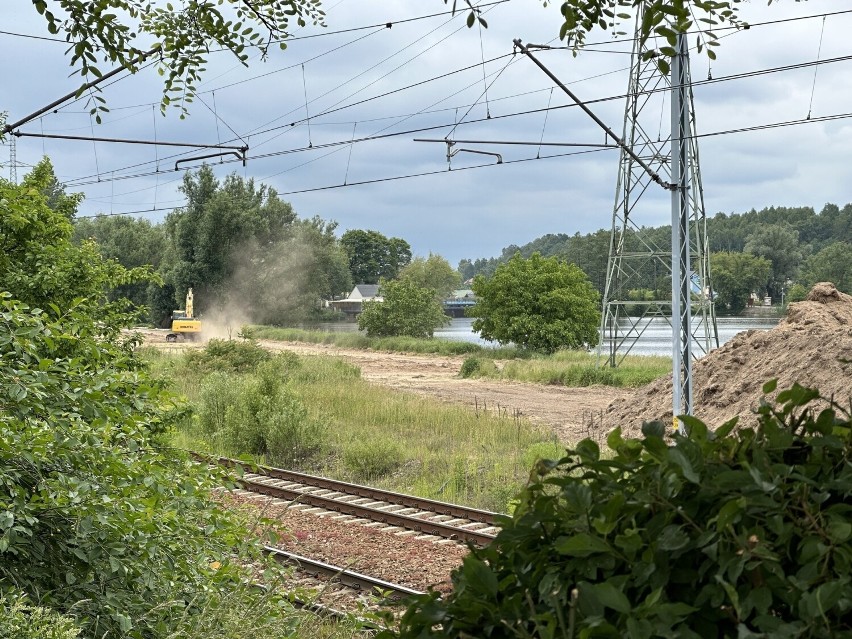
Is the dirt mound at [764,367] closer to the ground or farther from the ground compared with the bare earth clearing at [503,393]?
farther from the ground

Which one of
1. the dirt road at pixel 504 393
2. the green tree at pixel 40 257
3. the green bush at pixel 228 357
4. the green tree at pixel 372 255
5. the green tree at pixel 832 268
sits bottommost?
the dirt road at pixel 504 393

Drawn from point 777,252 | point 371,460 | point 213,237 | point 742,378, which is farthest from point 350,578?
point 777,252

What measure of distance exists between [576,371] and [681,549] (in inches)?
1353

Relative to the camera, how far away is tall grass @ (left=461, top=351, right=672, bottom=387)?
110ft

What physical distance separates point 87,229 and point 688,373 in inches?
3434

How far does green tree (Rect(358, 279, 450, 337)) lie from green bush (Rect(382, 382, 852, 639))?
197ft

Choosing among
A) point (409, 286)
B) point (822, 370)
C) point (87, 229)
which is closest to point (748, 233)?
point (409, 286)

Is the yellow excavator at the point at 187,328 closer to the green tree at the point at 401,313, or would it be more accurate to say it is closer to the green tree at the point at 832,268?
the green tree at the point at 401,313

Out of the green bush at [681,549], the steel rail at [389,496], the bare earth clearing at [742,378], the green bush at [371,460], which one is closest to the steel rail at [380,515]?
the steel rail at [389,496]

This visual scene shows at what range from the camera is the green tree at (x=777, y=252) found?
7675 centimetres

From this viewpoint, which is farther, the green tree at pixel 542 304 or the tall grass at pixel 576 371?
the green tree at pixel 542 304

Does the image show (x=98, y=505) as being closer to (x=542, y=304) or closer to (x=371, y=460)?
(x=371, y=460)

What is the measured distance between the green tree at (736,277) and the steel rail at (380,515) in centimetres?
6080

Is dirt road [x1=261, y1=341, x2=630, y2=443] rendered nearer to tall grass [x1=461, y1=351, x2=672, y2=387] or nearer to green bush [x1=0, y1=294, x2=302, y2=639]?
tall grass [x1=461, y1=351, x2=672, y2=387]
